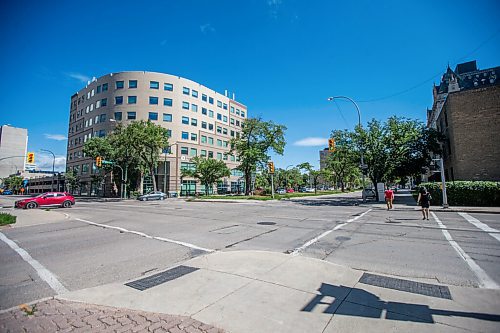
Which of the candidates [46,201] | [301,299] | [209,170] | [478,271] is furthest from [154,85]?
[478,271]

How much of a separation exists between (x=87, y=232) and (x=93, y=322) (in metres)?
9.15

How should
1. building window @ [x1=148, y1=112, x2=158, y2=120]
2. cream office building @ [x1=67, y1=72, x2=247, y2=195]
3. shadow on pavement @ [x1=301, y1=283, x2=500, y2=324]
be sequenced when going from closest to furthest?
1. shadow on pavement @ [x1=301, y1=283, x2=500, y2=324]
2. cream office building @ [x1=67, y1=72, x2=247, y2=195]
3. building window @ [x1=148, y1=112, x2=158, y2=120]

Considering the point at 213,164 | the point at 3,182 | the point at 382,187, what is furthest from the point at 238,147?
the point at 3,182

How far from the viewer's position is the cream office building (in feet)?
172

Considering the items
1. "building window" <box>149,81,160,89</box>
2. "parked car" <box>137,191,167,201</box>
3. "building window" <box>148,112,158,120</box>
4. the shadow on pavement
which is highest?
"building window" <box>149,81,160,89</box>

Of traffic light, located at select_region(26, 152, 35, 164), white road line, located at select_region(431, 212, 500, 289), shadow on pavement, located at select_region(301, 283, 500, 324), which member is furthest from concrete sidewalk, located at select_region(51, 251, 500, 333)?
traffic light, located at select_region(26, 152, 35, 164)

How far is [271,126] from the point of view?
43031mm

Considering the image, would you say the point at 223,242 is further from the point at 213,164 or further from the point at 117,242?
the point at 213,164

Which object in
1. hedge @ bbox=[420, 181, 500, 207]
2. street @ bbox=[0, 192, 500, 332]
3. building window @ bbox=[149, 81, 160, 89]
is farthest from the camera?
building window @ bbox=[149, 81, 160, 89]

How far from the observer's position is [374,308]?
350cm

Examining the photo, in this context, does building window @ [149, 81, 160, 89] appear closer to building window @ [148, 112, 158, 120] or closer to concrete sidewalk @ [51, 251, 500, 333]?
building window @ [148, 112, 158, 120]

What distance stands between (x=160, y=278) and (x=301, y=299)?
2844mm

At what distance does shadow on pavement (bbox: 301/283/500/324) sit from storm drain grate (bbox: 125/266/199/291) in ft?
8.98

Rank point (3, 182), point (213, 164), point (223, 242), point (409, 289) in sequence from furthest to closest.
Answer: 1. point (3, 182)
2. point (213, 164)
3. point (223, 242)
4. point (409, 289)
